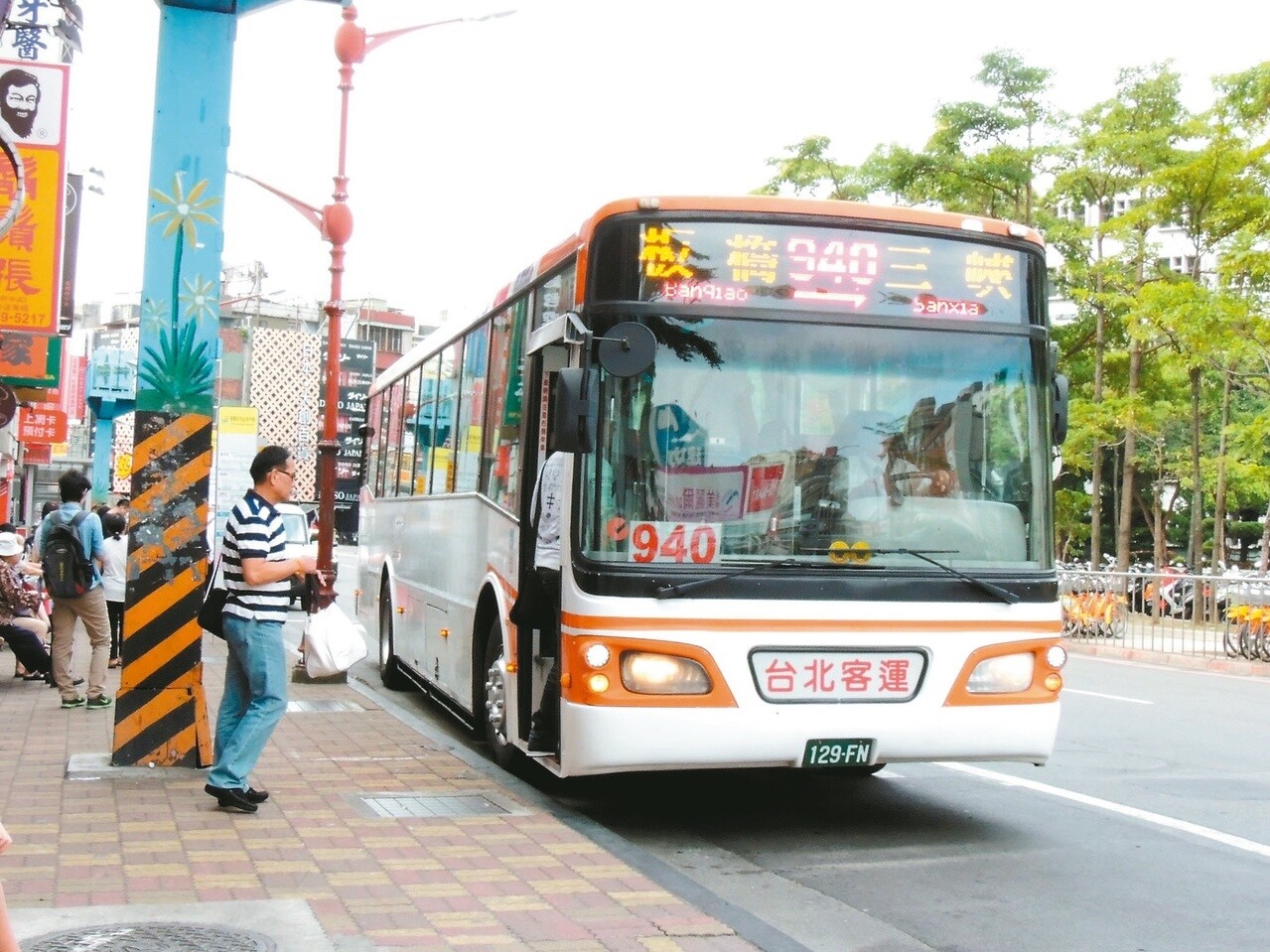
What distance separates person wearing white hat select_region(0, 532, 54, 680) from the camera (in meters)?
13.2

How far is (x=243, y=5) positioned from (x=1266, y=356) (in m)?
18.7

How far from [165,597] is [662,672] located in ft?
10.2

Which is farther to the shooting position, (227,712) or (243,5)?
(243,5)

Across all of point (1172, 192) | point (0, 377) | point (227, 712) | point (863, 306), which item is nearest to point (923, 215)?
point (863, 306)

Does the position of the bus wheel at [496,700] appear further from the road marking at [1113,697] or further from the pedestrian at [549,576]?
the road marking at [1113,697]

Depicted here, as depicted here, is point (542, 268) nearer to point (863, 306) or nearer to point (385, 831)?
point (863, 306)

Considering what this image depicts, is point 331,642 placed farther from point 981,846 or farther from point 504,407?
point 981,846

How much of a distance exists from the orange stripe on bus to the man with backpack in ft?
20.3

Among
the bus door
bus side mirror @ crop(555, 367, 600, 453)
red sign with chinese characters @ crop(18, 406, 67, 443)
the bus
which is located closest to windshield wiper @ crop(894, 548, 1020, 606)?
the bus

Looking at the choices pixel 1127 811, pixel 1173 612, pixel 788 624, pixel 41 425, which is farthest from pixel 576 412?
pixel 41 425

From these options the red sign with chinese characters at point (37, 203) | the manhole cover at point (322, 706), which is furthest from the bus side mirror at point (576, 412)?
the red sign with chinese characters at point (37, 203)

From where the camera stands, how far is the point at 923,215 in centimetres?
777

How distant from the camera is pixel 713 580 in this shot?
23.4ft

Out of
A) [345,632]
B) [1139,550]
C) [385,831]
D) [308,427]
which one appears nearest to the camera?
[385,831]
